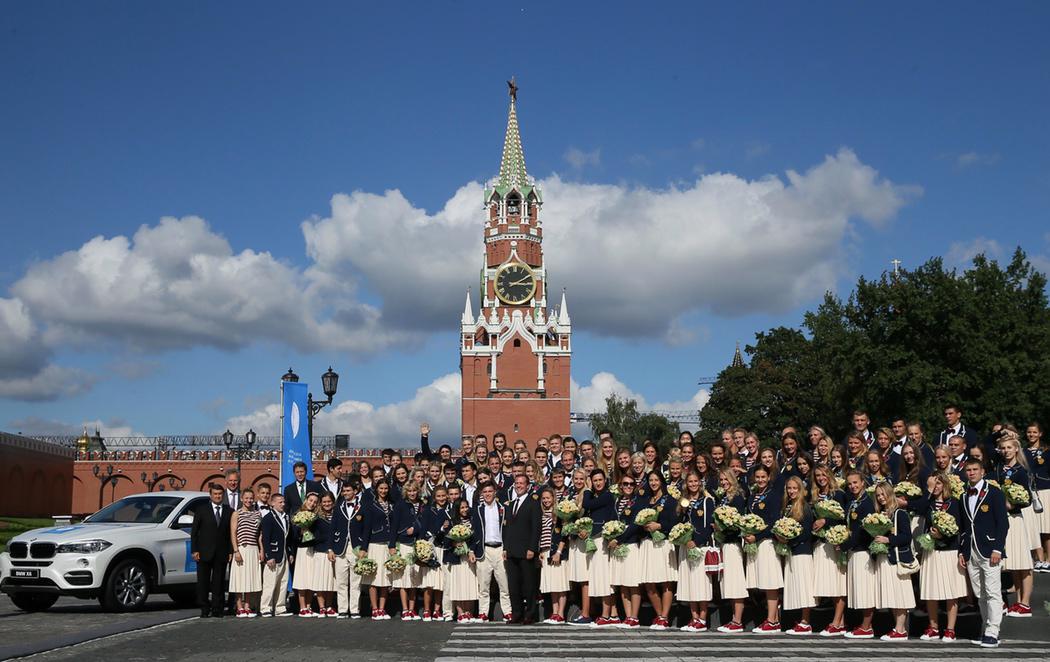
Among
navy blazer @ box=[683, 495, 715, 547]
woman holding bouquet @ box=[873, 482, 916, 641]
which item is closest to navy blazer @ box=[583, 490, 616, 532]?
navy blazer @ box=[683, 495, 715, 547]

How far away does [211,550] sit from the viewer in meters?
13.7

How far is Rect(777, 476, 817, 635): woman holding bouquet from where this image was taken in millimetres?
11688

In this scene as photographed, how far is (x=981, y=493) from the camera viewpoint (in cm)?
1084

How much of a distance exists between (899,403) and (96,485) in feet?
203

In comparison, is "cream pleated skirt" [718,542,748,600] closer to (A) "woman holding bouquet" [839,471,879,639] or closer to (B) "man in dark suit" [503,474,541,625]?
(A) "woman holding bouquet" [839,471,879,639]

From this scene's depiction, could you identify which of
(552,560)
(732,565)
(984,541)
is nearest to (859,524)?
(984,541)

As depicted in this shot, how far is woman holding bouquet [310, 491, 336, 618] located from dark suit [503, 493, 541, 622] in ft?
8.11

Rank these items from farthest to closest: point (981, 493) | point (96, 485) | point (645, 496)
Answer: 1. point (96, 485)
2. point (645, 496)
3. point (981, 493)

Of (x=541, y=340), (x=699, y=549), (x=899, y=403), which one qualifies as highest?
(x=541, y=340)

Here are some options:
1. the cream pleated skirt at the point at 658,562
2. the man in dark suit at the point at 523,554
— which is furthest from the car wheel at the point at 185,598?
the cream pleated skirt at the point at 658,562

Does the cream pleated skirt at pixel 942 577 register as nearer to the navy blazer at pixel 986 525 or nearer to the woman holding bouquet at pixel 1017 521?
the navy blazer at pixel 986 525

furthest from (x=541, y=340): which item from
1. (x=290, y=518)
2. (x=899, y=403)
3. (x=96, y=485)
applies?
(x=290, y=518)

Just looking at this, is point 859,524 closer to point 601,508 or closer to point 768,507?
point 768,507

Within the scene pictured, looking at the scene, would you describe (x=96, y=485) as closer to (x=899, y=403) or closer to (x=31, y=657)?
(x=899, y=403)
